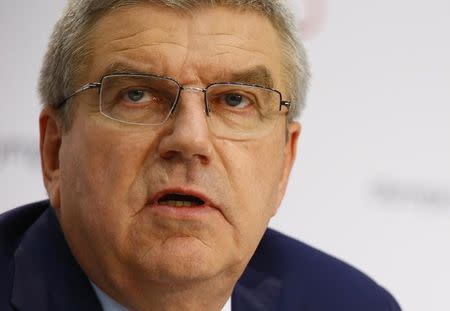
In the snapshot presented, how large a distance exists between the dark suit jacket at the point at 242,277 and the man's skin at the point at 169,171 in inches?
2.8

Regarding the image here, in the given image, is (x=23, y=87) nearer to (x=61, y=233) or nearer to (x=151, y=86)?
(x=61, y=233)

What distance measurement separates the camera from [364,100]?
2.29 meters

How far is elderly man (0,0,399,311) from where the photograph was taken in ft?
4.56

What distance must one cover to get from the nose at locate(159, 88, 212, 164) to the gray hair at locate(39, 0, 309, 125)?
0.17 metres

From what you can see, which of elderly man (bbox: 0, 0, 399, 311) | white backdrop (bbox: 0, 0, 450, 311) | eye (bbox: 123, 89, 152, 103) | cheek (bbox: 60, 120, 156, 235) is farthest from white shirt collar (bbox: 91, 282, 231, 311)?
white backdrop (bbox: 0, 0, 450, 311)

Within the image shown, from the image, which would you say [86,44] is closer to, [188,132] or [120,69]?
[120,69]

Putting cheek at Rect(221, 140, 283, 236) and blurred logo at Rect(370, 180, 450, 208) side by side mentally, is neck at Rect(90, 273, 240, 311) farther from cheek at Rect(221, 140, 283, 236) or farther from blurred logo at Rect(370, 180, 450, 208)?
blurred logo at Rect(370, 180, 450, 208)

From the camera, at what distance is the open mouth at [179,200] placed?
4.56ft

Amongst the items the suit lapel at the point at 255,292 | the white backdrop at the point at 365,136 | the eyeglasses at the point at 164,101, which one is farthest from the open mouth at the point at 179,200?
the white backdrop at the point at 365,136

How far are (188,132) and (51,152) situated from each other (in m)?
0.36

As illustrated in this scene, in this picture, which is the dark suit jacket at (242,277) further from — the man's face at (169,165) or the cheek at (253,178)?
the cheek at (253,178)

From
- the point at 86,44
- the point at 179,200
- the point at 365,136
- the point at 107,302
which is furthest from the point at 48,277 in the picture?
the point at 365,136

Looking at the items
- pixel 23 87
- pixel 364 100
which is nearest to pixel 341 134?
pixel 364 100

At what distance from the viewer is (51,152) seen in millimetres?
1587
